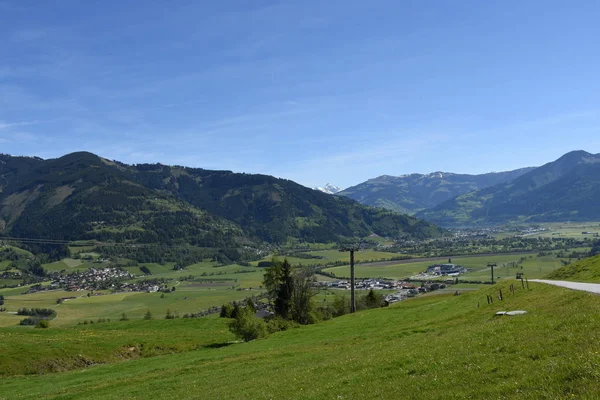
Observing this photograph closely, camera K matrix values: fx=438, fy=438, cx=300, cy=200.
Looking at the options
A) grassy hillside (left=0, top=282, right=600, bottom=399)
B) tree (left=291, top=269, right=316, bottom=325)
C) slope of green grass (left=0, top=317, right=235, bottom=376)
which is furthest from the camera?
tree (left=291, top=269, right=316, bottom=325)

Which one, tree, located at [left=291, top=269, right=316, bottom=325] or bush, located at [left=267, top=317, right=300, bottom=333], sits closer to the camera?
bush, located at [left=267, top=317, right=300, bottom=333]

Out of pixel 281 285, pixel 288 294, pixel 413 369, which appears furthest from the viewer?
pixel 288 294

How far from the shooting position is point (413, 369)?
2094cm

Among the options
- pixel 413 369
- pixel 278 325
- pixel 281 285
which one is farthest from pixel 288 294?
pixel 413 369

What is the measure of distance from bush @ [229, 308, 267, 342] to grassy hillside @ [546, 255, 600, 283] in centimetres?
4149

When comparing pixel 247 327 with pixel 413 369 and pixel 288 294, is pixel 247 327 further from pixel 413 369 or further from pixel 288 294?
pixel 413 369

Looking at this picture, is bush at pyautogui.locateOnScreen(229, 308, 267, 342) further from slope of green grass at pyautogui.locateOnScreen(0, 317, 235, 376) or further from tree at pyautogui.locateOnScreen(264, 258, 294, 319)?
tree at pyautogui.locateOnScreen(264, 258, 294, 319)

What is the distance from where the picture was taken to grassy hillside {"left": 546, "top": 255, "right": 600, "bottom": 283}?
49.3 metres

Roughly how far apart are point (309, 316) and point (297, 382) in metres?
63.1

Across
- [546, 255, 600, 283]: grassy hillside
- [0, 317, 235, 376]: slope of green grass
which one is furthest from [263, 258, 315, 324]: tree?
[546, 255, 600, 283]: grassy hillside

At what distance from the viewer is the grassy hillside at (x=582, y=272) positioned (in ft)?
162

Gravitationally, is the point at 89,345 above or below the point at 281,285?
below

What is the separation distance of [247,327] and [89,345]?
70.2ft

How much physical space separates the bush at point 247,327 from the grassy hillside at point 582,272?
41.5m
